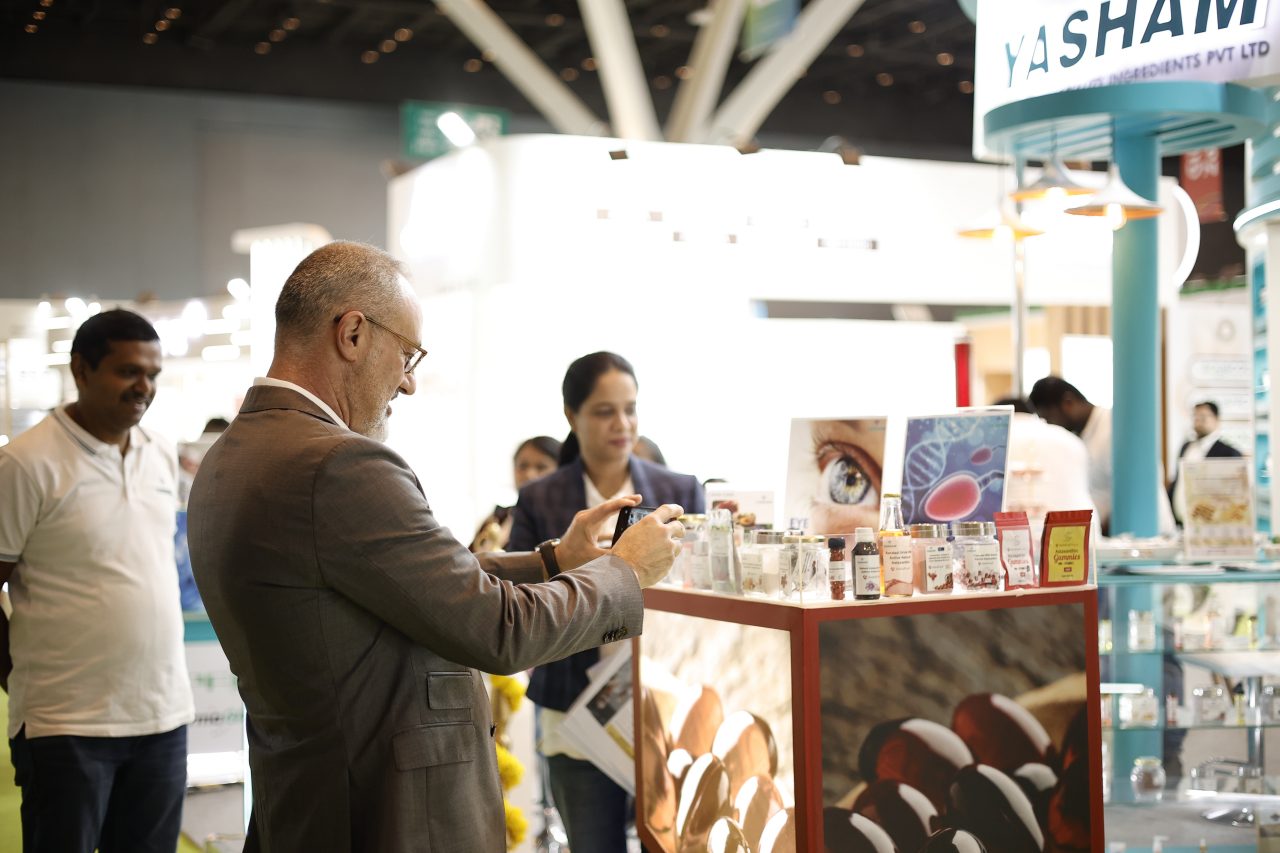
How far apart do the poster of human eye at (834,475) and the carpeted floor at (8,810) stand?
2.78 meters

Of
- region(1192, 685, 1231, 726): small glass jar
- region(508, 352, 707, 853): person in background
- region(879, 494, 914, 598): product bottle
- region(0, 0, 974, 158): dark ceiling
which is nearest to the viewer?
region(879, 494, 914, 598): product bottle

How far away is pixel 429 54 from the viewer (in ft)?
54.8

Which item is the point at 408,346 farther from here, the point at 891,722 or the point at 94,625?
the point at 94,625

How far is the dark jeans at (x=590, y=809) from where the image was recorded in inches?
128

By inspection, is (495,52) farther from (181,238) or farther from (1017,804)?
(1017,804)

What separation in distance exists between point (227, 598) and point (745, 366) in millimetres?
7284

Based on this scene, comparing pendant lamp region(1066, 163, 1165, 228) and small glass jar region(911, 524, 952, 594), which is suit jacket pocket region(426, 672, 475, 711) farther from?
pendant lamp region(1066, 163, 1165, 228)

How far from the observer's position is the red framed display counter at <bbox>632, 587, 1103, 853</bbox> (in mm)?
2408

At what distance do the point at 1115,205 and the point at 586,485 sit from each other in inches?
111

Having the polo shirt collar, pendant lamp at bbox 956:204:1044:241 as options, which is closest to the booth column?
pendant lamp at bbox 956:204:1044:241

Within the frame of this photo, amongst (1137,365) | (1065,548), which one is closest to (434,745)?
(1065,548)

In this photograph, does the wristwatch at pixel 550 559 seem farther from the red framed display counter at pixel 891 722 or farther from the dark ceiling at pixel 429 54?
the dark ceiling at pixel 429 54

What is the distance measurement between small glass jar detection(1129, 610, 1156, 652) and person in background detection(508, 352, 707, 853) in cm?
148

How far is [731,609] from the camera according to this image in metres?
2.57
